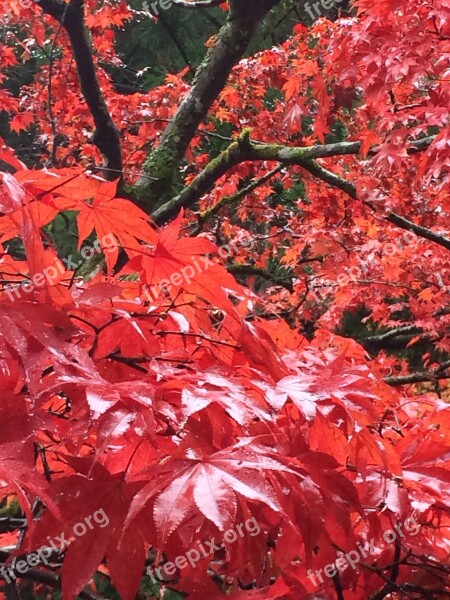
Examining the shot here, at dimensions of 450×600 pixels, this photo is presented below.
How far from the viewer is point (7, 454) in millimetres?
606

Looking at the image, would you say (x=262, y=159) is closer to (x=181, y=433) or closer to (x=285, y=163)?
(x=285, y=163)

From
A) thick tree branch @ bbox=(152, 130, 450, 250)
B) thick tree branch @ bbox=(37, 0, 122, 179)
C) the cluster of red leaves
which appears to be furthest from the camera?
thick tree branch @ bbox=(152, 130, 450, 250)

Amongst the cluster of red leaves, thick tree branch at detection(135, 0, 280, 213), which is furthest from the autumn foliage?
thick tree branch at detection(135, 0, 280, 213)

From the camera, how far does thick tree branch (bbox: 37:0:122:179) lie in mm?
2320

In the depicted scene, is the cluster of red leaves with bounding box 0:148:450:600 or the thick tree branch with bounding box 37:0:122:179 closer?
the cluster of red leaves with bounding box 0:148:450:600

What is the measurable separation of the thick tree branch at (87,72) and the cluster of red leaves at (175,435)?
1.39 metres

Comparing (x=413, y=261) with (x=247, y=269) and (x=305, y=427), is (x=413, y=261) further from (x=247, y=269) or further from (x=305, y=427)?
(x=305, y=427)

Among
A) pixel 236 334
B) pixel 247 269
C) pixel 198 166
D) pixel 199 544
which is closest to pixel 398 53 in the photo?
pixel 247 269

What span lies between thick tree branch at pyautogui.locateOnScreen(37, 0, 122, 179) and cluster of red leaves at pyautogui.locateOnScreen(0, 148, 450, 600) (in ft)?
4.56

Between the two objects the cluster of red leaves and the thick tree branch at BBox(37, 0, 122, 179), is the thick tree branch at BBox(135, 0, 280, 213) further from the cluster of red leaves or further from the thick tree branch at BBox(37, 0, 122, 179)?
the cluster of red leaves

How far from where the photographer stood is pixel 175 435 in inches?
28.7

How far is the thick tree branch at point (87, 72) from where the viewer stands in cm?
232

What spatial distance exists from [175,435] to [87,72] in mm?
2172

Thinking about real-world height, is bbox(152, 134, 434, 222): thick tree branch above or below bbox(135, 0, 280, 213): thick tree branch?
below
